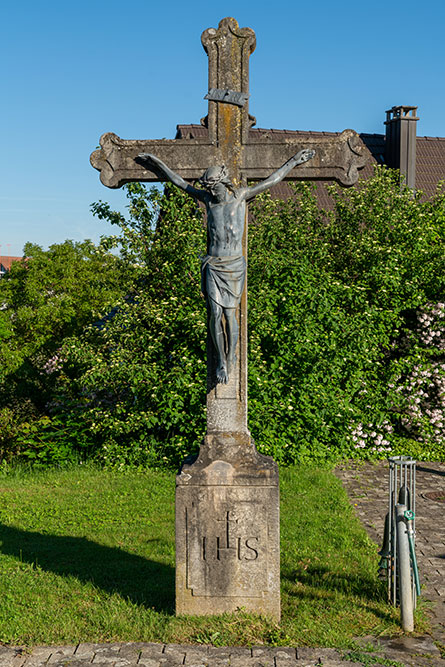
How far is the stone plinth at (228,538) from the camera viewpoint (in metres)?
5.51

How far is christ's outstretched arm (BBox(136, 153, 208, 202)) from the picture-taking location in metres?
5.72

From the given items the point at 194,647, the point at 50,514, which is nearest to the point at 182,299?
the point at 50,514

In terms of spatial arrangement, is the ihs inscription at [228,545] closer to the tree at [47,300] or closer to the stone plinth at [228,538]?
the stone plinth at [228,538]

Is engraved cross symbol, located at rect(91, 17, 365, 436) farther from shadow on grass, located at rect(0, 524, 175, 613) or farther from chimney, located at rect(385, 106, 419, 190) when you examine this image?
chimney, located at rect(385, 106, 419, 190)

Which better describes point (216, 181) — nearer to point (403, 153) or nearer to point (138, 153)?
point (138, 153)

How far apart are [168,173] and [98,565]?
12.6ft

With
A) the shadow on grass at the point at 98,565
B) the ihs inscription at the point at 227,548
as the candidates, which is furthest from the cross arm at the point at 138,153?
the shadow on grass at the point at 98,565

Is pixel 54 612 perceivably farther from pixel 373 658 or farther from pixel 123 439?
pixel 123 439

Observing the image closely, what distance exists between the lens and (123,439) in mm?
12227

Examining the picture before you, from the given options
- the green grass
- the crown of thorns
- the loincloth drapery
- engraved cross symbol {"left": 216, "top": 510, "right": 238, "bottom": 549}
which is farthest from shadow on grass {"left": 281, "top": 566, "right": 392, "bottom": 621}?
the crown of thorns

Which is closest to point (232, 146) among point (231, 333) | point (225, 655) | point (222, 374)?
point (231, 333)

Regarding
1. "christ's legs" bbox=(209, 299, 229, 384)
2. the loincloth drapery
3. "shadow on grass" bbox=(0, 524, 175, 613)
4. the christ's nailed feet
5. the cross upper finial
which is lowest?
"shadow on grass" bbox=(0, 524, 175, 613)

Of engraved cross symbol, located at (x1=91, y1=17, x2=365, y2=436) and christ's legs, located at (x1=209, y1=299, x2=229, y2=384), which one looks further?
engraved cross symbol, located at (x1=91, y1=17, x2=365, y2=436)

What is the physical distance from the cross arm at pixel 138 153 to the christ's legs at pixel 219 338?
1.16 meters
